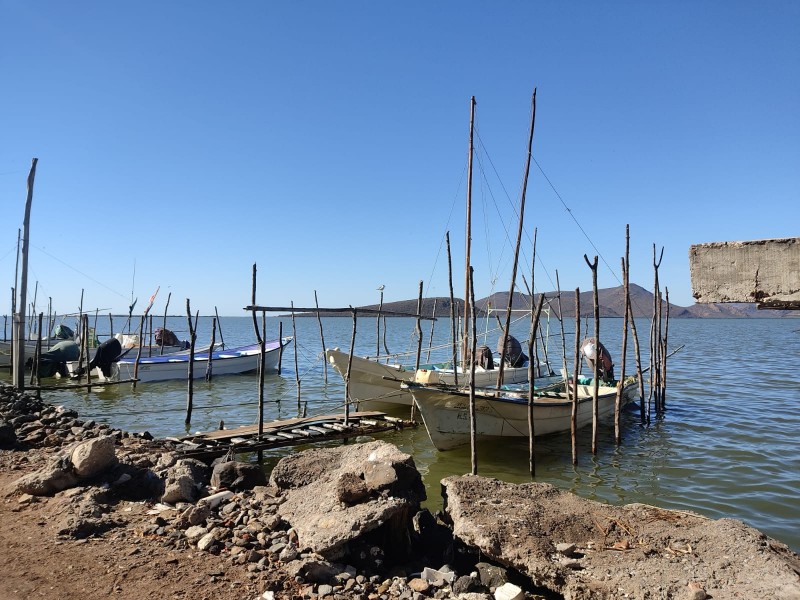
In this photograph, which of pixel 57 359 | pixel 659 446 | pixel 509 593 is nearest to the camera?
pixel 509 593

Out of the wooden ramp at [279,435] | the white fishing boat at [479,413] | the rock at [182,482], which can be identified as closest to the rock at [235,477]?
the rock at [182,482]

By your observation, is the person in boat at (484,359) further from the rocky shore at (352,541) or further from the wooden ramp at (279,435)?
the rocky shore at (352,541)

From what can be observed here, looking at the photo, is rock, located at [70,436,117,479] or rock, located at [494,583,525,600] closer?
rock, located at [494,583,525,600]

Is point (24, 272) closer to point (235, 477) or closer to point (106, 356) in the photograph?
point (106, 356)

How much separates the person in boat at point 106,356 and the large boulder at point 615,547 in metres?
20.8

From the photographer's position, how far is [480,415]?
41.5ft

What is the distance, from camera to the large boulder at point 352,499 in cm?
580

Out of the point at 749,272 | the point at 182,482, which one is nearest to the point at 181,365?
the point at 182,482

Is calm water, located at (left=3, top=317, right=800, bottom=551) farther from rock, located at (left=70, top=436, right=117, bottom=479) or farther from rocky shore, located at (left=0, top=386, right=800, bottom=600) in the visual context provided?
rock, located at (left=70, top=436, right=117, bottom=479)

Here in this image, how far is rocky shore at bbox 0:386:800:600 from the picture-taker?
5.02 meters

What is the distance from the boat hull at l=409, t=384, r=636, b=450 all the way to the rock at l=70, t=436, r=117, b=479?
5945 millimetres

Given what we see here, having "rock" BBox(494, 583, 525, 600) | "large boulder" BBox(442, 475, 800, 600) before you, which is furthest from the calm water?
"rock" BBox(494, 583, 525, 600)

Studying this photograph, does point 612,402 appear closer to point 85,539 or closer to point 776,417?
point 776,417

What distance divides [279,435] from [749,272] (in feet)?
34.3
